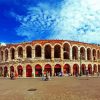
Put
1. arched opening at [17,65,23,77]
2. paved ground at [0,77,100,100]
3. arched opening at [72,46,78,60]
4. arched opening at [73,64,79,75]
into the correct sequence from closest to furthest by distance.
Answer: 1. paved ground at [0,77,100,100]
2. arched opening at [17,65,23,77]
3. arched opening at [73,64,79,75]
4. arched opening at [72,46,78,60]

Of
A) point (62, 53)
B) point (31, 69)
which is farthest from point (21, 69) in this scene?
point (62, 53)

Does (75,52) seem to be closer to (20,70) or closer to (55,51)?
(55,51)

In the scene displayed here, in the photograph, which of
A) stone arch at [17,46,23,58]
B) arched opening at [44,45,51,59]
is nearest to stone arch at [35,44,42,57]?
arched opening at [44,45,51,59]

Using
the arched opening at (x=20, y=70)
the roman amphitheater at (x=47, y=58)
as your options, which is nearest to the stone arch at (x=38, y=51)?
the roman amphitheater at (x=47, y=58)

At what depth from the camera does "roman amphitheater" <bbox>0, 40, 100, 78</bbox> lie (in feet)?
201

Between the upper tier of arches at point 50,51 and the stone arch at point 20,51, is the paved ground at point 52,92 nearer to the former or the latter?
the upper tier of arches at point 50,51

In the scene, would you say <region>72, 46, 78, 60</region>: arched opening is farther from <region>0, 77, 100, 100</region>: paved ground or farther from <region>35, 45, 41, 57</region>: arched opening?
<region>0, 77, 100, 100</region>: paved ground

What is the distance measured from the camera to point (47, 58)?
65125mm

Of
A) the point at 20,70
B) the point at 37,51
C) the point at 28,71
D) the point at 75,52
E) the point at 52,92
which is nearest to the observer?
the point at 52,92

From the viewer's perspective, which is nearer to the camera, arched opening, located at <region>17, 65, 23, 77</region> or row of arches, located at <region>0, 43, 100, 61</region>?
arched opening, located at <region>17, 65, 23, 77</region>

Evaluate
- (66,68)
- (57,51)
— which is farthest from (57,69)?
(57,51)

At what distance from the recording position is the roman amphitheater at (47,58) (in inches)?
2411

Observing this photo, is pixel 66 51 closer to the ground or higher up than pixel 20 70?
higher up

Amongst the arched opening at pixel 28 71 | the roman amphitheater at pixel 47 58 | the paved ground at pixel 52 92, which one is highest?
the roman amphitheater at pixel 47 58
